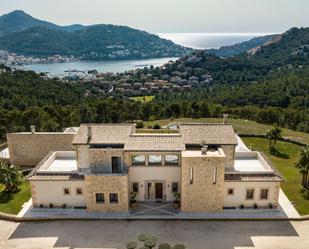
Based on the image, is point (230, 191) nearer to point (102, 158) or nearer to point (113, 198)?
point (113, 198)

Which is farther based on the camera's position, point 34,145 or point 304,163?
point 34,145

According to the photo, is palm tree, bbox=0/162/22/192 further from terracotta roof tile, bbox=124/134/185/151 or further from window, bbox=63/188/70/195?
terracotta roof tile, bbox=124/134/185/151

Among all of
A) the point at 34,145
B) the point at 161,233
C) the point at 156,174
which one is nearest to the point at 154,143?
the point at 156,174

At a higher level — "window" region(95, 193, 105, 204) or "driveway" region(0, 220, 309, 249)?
"window" region(95, 193, 105, 204)

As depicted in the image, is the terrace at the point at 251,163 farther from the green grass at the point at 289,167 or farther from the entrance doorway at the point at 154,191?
the entrance doorway at the point at 154,191

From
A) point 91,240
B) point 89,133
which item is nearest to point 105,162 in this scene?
point 89,133

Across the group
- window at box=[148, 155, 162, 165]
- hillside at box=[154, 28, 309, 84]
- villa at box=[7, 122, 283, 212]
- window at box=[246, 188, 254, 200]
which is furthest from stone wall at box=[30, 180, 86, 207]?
hillside at box=[154, 28, 309, 84]
